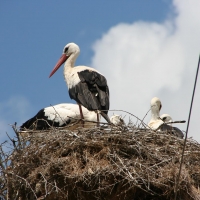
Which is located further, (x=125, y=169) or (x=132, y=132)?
(x=132, y=132)

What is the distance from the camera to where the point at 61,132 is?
25.4 ft

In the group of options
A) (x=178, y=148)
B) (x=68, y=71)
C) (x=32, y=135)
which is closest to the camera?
(x=178, y=148)

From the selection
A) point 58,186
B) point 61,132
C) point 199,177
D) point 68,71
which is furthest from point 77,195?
point 68,71

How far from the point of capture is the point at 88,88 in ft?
33.4

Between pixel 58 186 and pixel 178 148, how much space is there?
1.35m

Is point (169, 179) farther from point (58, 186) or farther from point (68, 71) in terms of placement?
point (68, 71)

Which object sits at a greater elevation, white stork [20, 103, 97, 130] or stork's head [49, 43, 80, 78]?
stork's head [49, 43, 80, 78]

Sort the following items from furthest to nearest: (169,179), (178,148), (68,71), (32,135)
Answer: (68,71) → (32,135) → (178,148) → (169,179)

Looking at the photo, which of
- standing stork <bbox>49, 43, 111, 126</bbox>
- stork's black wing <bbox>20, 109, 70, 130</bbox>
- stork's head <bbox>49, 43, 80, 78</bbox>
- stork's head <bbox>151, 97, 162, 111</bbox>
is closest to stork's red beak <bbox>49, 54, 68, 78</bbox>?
stork's head <bbox>49, 43, 80, 78</bbox>

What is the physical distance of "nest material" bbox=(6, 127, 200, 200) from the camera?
706 cm

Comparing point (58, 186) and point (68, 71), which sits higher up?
point (68, 71)

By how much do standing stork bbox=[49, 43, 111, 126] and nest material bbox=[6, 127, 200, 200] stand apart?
1.80 meters

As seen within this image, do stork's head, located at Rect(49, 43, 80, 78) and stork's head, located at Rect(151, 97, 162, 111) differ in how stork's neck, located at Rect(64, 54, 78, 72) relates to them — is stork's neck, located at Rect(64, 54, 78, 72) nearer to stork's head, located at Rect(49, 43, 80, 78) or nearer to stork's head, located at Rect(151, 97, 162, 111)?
stork's head, located at Rect(49, 43, 80, 78)

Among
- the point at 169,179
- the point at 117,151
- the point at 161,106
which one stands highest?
the point at 161,106
